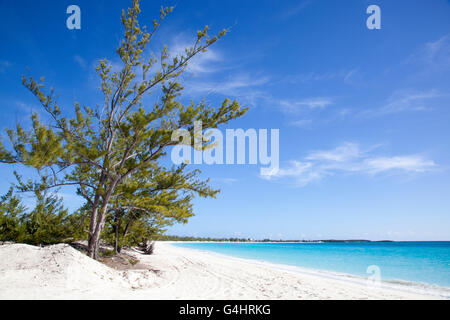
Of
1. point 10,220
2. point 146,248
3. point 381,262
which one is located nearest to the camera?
point 10,220

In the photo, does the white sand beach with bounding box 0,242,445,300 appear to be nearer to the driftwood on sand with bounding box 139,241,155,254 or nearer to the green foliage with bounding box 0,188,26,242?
the green foliage with bounding box 0,188,26,242

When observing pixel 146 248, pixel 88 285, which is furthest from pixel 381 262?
pixel 88 285

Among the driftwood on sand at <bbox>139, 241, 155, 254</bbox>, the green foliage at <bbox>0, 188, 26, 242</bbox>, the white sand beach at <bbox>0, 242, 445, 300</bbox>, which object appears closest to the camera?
the white sand beach at <bbox>0, 242, 445, 300</bbox>

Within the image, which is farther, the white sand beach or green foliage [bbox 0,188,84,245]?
green foliage [bbox 0,188,84,245]

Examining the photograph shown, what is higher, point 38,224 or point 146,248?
point 38,224

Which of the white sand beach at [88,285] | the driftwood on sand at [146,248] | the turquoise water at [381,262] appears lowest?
the turquoise water at [381,262]

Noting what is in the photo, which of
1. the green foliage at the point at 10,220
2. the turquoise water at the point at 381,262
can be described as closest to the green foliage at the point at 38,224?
the green foliage at the point at 10,220

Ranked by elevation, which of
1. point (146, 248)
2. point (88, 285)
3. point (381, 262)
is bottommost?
point (381, 262)

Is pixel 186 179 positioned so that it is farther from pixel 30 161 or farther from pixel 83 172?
pixel 30 161

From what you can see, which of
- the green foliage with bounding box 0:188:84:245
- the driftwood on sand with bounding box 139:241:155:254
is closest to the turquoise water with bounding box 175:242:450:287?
the driftwood on sand with bounding box 139:241:155:254

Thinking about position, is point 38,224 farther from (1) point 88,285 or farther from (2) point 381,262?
(2) point 381,262

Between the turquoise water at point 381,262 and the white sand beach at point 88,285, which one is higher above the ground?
the white sand beach at point 88,285

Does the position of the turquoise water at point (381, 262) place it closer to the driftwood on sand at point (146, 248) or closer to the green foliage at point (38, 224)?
the driftwood on sand at point (146, 248)

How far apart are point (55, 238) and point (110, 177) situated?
Answer: 4492mm
